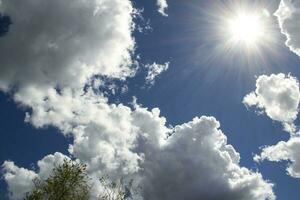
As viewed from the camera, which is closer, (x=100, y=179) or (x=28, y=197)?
(x=28, y=197)

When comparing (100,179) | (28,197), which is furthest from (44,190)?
(100,179)

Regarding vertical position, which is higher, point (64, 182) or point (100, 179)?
point (100, 179)

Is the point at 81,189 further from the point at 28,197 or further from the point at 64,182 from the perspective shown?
the point at 28,197

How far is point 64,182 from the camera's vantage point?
222 feet

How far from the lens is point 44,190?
6769 centimetres

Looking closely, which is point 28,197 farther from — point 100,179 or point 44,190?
point 100,179

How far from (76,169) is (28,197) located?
9013 mm

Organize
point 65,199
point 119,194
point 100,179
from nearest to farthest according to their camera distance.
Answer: point 65,199 < point 119,194 < point 100,179

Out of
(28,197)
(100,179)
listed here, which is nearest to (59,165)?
(28,197)

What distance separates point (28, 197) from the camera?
68188 mm

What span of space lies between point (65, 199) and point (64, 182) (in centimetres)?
273

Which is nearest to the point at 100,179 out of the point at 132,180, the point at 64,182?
the point at 132,180

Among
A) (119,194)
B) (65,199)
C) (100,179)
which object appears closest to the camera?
(65,199)

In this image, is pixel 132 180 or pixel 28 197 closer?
pixel 28 197
